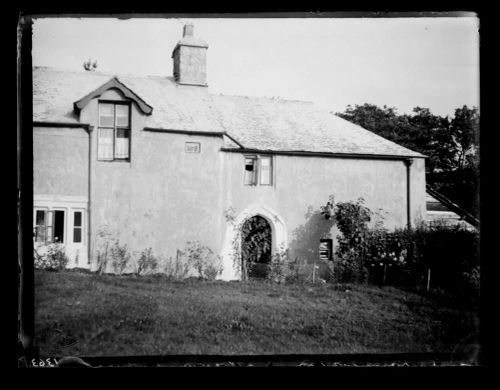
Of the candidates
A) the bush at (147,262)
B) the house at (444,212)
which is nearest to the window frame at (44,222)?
the bush at (147,262)

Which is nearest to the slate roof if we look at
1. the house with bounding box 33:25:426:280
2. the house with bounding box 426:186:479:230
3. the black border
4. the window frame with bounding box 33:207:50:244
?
the house with bounding box 33:25:426:280

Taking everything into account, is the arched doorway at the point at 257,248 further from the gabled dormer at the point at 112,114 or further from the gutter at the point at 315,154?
the gabled dormer at the point at 112,114

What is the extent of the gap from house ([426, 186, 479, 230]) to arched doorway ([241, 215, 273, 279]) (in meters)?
1.84

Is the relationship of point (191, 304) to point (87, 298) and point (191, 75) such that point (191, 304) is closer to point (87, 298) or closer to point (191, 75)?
point (87, 298)

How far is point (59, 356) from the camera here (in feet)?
11.6

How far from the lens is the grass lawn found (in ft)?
12.3

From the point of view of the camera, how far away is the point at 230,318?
169 inches

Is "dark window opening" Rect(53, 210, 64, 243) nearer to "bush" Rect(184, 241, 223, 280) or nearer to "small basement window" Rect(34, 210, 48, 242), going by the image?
"small basement window" Rect(34, 210, 48, 242)

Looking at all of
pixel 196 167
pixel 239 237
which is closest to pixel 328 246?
pixel 239 237

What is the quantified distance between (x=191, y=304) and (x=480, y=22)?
3.62 meters

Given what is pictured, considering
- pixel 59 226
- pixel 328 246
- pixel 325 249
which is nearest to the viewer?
pixel 59 226

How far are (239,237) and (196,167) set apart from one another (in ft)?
3.55

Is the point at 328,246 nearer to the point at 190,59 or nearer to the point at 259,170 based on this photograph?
the point at 259,170

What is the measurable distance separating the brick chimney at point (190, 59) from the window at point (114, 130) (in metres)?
1.03
